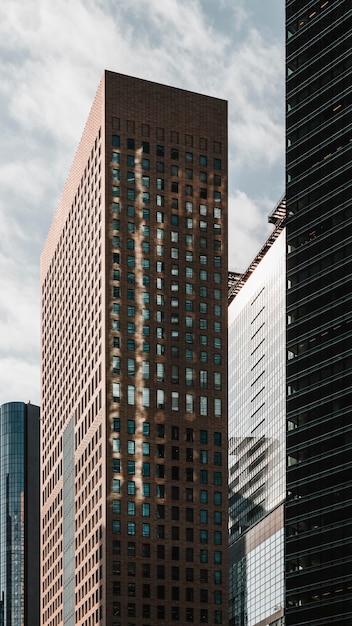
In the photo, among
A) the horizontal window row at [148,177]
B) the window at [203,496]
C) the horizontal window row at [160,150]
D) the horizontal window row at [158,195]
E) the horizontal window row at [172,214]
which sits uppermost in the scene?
the horizontal window row at [160,150]

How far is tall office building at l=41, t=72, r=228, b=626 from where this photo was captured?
178125mm

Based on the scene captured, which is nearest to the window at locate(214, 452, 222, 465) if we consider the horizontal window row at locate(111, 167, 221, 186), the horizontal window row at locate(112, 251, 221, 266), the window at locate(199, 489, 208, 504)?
the window at locate(199, 489, 208, 504)

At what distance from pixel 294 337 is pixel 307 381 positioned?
5.73 m

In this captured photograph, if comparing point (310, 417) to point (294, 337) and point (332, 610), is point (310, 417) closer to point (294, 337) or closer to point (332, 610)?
point (294, 337)

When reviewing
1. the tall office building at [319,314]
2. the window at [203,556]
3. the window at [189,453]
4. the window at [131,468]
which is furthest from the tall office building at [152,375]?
the tall office building at [319,314]

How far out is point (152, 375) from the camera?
188000mm

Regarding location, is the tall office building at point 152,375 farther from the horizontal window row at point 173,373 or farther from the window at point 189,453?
the window at point 189,453

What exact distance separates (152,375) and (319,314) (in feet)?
216

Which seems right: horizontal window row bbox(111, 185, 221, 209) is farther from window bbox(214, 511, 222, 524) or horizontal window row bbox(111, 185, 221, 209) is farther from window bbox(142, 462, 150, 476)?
window bbox(214, 511, 222, 524)

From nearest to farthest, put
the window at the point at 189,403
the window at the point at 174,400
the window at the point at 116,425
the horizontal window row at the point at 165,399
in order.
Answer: the window at the point at 116,425 < the horizontal window row at the point at 165,399 < the window at the point at 174,400 < the window at the point at 189,403

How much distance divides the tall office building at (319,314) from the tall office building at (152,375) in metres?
56.2

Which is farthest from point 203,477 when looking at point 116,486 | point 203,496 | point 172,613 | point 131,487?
point 172,613

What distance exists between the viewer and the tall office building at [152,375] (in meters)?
178

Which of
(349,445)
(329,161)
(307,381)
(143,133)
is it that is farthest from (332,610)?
(143,133)
